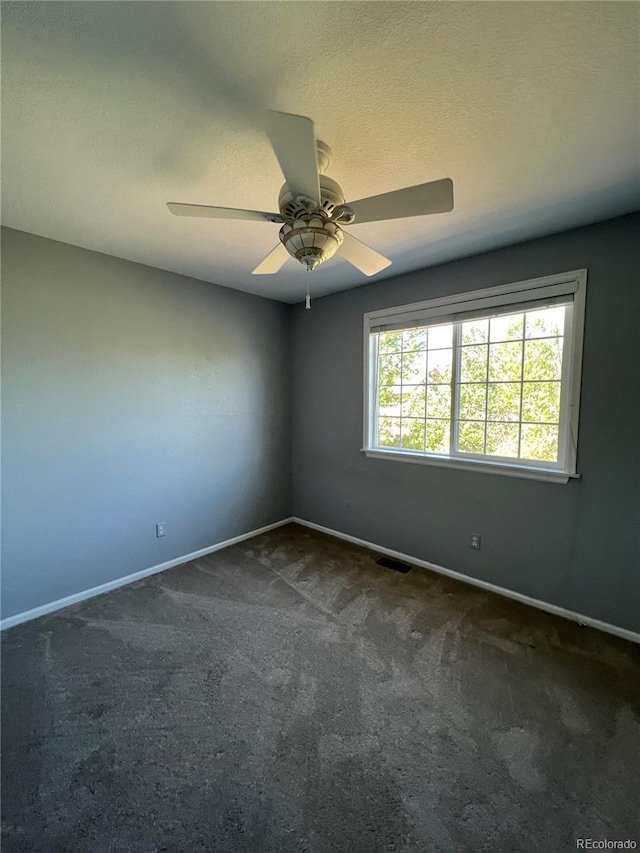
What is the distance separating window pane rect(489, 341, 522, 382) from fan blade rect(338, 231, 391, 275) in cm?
126

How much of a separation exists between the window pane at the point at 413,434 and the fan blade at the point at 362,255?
5.00 feet

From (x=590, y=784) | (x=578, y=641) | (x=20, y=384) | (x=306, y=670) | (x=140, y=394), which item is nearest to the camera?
(x=590, y=784)

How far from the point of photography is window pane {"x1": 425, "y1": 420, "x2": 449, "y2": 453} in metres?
2.86

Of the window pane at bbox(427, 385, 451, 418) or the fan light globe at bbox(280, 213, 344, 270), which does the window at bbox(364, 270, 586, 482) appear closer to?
the window pane at bbox(427, 385, 451, 418)

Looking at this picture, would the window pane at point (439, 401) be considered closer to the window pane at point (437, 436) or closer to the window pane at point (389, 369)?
the window pane at point (437, 436)

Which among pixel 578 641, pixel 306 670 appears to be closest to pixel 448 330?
pixel 578 641

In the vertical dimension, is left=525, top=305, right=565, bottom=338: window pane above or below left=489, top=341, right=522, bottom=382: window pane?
above

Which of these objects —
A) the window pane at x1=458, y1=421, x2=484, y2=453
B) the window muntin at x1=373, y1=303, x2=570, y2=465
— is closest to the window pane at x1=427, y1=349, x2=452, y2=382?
the window muntin at x1=373, y1=303, x2=570, y2=465

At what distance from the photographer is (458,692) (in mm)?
1690

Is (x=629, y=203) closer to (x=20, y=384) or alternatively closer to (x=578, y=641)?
(x=578, y=641)

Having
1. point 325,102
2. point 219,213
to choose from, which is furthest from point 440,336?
point 219,213

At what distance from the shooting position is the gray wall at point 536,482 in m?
2.05

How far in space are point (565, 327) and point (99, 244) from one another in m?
3.24

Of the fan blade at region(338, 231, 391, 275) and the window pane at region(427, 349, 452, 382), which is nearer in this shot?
the fan blade at region(338, 231, 391, 275)
